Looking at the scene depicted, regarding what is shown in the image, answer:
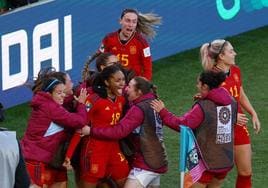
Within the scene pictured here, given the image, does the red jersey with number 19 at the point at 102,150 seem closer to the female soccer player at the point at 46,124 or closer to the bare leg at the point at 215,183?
the female soccer player at the point at 46,124

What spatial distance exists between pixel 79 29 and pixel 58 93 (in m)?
4.15

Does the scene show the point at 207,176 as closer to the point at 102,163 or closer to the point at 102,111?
the point at 102,163

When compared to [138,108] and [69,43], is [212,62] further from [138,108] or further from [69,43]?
[69,43]

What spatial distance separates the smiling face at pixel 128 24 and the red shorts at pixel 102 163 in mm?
2005

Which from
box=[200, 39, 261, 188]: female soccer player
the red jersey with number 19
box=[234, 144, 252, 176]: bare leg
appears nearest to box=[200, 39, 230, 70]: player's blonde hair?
box=[200, 39, 261, 188]: female soccer player

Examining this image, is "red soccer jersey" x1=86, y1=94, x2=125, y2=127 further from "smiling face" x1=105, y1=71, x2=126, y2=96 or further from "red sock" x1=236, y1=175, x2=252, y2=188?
"red sock" x1=236, y1=175, x2=252, y2=188

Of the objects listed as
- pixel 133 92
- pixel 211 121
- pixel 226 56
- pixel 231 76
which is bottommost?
pixel 211 121

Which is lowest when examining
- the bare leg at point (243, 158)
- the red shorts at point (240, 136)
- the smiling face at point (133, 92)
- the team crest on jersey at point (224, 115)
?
the bare leg at point (243, 158)

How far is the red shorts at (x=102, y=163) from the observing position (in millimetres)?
8477

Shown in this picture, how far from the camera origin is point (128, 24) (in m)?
10.3

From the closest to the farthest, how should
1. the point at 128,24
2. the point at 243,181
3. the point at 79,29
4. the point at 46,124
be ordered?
1. the point at 46,124
2. the point at 243,181
3. the point at 128,24
4. the point at 79,29

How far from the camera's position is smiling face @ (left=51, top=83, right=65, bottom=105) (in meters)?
8.33

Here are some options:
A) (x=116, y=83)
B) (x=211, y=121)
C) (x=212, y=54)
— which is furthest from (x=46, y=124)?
(x=212, y=54)

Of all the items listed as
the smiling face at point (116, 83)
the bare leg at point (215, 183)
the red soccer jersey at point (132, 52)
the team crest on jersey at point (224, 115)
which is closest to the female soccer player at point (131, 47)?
the red soccer jersey at point (132, 52)
